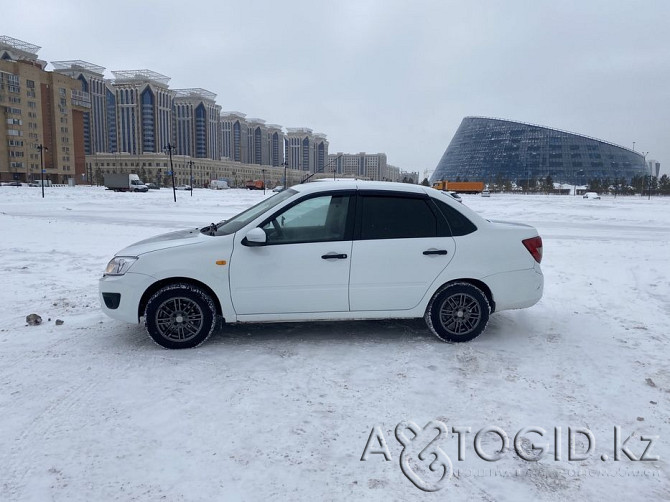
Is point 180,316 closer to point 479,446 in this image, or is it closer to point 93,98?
point 479,446

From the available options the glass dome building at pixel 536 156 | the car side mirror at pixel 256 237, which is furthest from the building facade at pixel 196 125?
the car side mirror at pixel 256 237

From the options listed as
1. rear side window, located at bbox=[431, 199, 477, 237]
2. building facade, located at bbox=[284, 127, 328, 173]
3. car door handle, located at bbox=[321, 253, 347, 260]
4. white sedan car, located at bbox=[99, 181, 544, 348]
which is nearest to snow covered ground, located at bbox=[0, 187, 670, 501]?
white sedan car, located at bbox=[99, 181, 544, 348]

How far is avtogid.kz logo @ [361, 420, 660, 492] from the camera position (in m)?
2.95

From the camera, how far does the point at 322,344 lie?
507 centimetres

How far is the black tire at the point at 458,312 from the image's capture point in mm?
5078

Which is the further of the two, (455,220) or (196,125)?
(196,125)

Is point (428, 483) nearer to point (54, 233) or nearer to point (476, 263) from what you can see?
point (476, 263)

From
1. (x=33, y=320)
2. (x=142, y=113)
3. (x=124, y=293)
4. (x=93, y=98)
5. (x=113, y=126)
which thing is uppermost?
(x=93, y=98)

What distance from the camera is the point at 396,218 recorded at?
16.7ft

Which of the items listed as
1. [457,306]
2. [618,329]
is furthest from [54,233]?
[618,329]

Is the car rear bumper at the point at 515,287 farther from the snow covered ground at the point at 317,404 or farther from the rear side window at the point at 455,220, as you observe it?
the rear side window at the point at 455,220

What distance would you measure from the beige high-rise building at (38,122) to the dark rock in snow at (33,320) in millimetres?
107917

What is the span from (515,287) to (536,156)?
5859 inches

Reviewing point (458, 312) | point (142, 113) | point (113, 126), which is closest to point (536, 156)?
point (142, 113)
